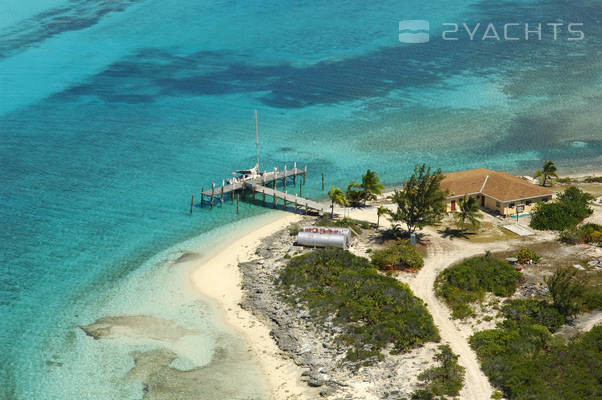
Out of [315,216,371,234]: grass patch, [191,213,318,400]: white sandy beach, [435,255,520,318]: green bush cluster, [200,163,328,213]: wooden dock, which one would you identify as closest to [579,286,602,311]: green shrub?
[435,255,520,318]: green bush cluster

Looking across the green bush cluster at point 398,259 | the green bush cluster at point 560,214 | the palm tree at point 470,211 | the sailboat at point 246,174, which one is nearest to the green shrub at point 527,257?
the palm tree at point 470,211

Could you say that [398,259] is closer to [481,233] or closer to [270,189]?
[481,233]

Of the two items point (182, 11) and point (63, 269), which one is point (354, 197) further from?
point (182, 11)

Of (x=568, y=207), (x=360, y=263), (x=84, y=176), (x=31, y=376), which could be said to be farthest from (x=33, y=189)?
(x=568, y=207)

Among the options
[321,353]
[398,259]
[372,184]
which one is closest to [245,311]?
[321,353]

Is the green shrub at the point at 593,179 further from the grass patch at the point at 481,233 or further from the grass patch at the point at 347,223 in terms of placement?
the grass patch at the point at 347,223

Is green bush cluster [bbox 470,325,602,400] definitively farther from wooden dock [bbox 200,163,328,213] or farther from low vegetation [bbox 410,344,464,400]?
wooden dock [bbox 200,163,328,213]
